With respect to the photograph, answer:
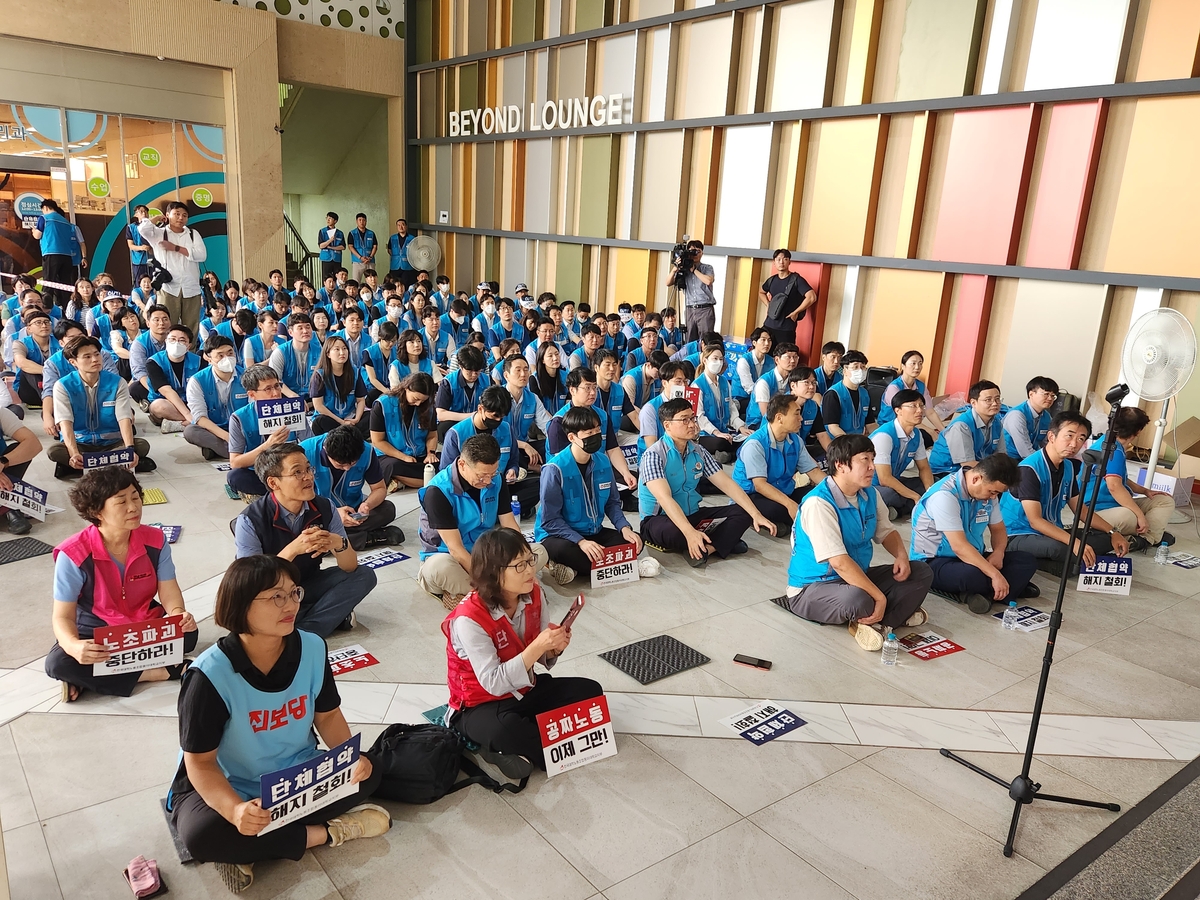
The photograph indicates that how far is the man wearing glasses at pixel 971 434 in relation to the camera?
23.1 ft

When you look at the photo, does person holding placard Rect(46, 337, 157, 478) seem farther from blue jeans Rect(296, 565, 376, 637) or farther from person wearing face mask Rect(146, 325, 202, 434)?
blue jeans Rect(296, 565, 376, 637)

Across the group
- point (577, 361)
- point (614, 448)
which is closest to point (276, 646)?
point (614, 448)

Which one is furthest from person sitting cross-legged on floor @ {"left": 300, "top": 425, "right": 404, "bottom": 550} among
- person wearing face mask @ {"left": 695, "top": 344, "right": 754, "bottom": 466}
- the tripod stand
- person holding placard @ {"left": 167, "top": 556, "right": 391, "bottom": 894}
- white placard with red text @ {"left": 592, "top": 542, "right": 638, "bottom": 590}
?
the tripod stand

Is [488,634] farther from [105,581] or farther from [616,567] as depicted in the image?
[616,567]

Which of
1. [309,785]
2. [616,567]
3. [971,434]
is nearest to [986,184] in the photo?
[971,434]

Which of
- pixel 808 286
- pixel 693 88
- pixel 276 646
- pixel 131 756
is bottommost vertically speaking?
pixel 131 756

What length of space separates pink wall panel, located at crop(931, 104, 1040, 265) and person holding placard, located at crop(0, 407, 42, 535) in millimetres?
9516

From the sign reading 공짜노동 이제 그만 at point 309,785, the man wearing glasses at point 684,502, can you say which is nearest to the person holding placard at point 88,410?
the man wearing glasses at point 684,502

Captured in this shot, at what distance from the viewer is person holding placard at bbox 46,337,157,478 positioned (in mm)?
6660

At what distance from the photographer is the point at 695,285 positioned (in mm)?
11672

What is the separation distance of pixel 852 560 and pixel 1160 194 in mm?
6315

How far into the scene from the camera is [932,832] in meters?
3.20

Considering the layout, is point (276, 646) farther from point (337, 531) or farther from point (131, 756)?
point (337, 531)

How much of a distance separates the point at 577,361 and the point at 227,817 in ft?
23.6
